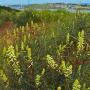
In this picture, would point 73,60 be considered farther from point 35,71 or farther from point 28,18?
point 28,18

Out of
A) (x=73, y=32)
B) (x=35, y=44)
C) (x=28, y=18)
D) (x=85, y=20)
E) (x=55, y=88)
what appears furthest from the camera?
(x=28, y=18)

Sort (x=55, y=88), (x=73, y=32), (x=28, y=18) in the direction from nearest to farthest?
(x=55, y=88) → (x=73, y=32) → (x=28, y=18)

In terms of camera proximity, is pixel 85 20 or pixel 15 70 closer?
pixel 15 70

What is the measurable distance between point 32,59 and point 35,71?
185 millimetres

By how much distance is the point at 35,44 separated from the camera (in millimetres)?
→ 6035

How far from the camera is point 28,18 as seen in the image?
46.5 feet

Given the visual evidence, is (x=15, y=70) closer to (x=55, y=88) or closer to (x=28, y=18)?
(x=55, y=88)

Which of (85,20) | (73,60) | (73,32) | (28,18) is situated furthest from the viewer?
(28,18)

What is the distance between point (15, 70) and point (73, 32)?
5.74ft

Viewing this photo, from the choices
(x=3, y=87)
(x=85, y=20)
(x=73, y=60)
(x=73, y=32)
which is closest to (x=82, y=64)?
(x=73, y=60)

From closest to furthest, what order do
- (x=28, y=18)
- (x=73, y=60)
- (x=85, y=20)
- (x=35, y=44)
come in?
1. (x=73, y=60)
2. (x=35, y=44)
3. (x=85, y=20)
4. (x=28, y=18)

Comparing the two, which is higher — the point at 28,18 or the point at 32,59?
the point at 32,59

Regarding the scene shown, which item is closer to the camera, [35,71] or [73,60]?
[35,71]

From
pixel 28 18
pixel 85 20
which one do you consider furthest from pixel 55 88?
pixel 28 18
